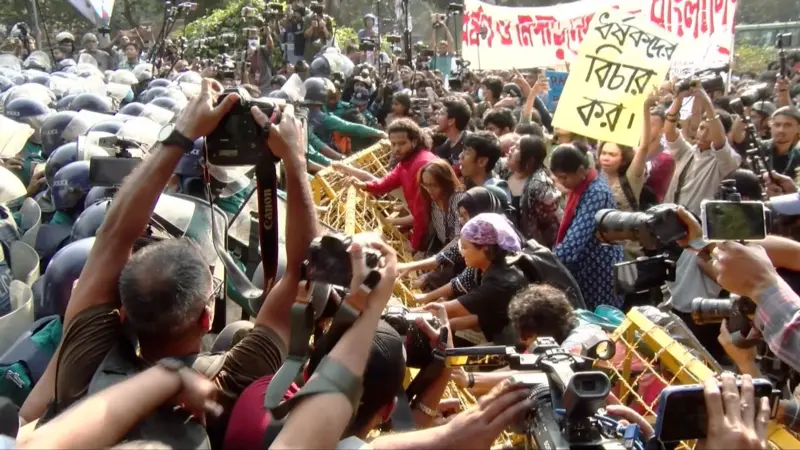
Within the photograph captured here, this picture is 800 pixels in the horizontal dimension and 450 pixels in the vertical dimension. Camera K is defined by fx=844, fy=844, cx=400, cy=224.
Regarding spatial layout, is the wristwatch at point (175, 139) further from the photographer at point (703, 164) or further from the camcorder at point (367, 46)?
the camcorder at point (367, 46)

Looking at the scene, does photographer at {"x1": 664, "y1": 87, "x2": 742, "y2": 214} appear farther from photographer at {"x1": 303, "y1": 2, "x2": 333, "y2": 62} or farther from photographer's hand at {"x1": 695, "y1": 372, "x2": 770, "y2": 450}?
photographer at {"x1": 303, "y1": 2, "x2": 333, "y2": 62}

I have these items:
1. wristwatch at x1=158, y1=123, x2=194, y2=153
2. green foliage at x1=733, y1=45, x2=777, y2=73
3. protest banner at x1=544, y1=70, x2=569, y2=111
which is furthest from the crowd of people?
green foliage at x1=733, y1=45, x2=777, y2=73

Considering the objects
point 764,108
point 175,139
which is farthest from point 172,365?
point 764,108

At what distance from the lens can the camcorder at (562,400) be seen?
5.16 ft

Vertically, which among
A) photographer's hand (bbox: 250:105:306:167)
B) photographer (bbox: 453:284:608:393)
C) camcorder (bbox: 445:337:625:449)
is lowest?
photographer (bbox: 453:284:608:393)

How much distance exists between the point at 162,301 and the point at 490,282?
2.09m

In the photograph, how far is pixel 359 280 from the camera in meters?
1.75

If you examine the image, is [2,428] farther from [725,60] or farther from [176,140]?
[725,60]

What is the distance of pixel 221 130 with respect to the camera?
239 centimetres

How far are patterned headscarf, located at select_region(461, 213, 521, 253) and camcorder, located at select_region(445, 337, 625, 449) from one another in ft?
6.15

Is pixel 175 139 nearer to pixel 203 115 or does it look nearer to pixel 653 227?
pixel 203 115

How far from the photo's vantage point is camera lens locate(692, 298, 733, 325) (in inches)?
97.7

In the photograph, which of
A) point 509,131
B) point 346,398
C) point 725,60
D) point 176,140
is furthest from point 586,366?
point 725,60

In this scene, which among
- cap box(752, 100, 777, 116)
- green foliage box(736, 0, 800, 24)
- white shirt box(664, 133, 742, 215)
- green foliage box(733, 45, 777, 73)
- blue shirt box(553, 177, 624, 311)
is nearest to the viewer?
blue shirt box(553, 177, 624, 311)
